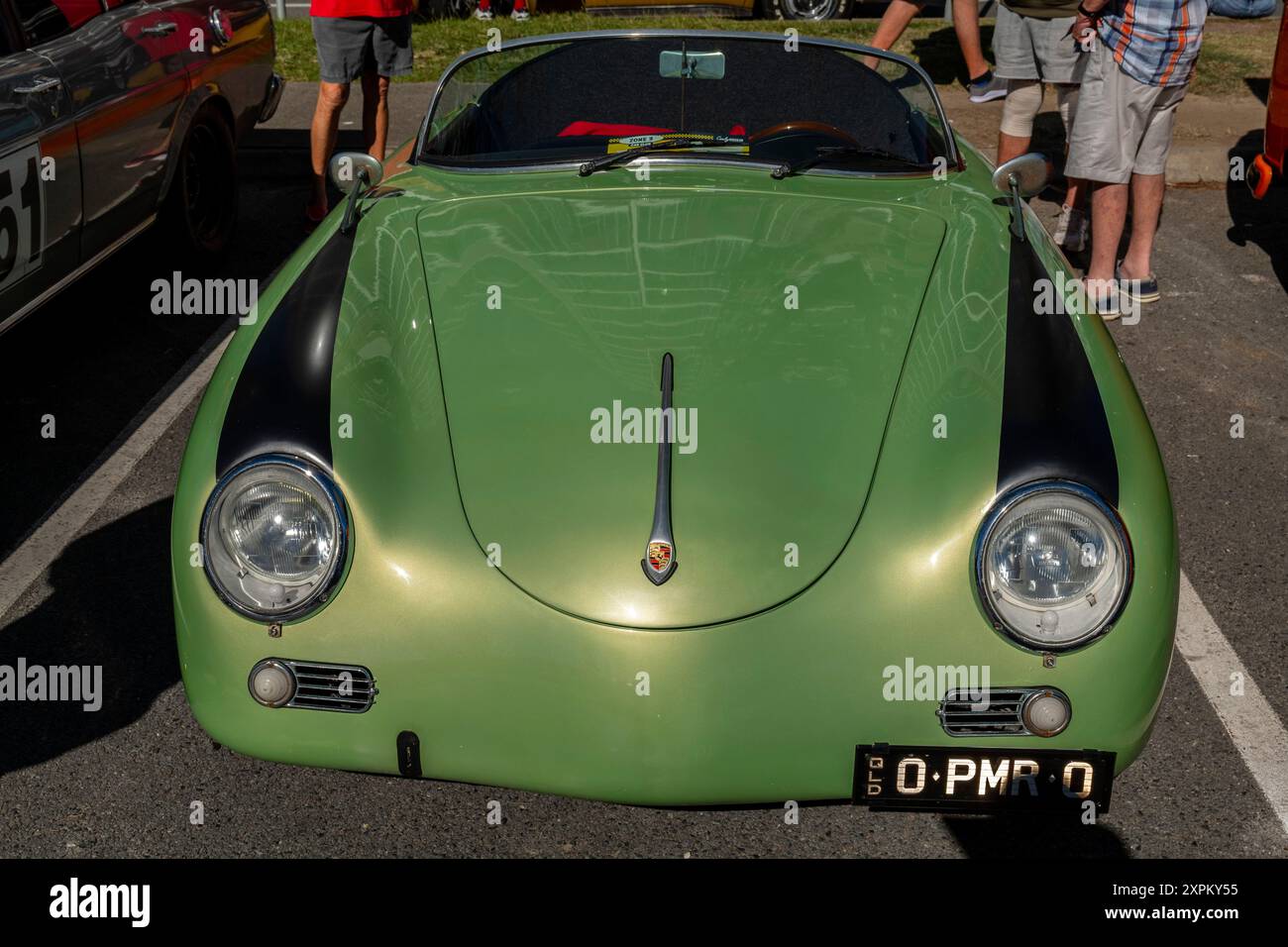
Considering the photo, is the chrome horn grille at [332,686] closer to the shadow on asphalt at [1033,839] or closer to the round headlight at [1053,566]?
the round headlight at [1053,566]

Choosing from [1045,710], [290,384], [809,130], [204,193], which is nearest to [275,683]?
[290,384]

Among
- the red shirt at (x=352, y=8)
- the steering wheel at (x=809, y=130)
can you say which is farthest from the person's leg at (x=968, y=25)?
the steering wheel at (x=809, y=130)

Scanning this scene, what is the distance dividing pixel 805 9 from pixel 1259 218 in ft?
17.2

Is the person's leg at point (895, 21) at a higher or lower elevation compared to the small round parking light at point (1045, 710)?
higher

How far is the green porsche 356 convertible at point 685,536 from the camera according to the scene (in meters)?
2.24

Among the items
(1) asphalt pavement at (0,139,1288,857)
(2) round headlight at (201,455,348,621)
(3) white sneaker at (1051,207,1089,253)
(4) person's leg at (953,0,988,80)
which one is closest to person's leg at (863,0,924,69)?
(4) person's leg at (953,0,988,80)

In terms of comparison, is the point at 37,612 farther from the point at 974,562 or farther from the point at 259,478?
the point at 974,562

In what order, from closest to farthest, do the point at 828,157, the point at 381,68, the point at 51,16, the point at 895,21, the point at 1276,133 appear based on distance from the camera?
1. the point at 828,157
2. the point at 51,16
3. the point at 1276,133
4. the point at 381,68
5. the point at 895,21

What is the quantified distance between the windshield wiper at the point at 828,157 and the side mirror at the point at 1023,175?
22 cm

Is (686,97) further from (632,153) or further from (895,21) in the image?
(895,21)

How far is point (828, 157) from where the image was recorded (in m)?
3.57

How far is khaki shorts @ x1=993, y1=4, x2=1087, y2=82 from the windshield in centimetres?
209

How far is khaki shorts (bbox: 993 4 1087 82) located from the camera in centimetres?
583

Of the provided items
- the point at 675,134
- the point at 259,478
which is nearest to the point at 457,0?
the point at 675,134
